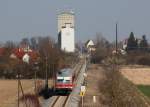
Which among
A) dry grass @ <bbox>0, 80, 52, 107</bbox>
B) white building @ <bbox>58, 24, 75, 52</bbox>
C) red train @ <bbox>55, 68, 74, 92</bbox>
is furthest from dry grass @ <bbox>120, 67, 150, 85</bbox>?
white building @ <bbox>58, 24, 75, 52</bbox>

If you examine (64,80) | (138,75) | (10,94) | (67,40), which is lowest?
(10,94)

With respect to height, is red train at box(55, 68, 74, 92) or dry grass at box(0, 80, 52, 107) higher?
red train at box(55, 68, 74, 92)

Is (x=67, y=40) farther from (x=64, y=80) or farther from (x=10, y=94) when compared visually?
(x=64, y=80)

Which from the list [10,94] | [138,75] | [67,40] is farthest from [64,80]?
[67,40]

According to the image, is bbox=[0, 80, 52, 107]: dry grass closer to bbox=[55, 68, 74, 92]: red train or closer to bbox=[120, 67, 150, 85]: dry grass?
bbox=[55, 68, 74, 92]: red train

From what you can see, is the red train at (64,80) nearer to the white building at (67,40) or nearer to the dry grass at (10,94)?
the dry grass at (10,94)

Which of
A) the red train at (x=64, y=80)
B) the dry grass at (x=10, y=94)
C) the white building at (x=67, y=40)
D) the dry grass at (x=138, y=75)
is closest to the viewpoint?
the dry grass at (x=10, y=94)

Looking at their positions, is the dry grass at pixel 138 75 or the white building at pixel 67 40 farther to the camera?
the white building at pixel 67 40

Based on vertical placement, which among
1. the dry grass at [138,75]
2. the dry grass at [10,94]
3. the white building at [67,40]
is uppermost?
the white building at [67,40]

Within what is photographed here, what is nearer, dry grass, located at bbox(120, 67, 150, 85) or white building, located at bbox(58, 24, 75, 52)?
dry grass, located at bbox(120, 67, 150, 85)

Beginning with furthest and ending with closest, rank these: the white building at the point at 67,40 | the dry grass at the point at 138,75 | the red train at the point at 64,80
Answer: the white building at the point at 67,40
the dry grass at the point at 138,75
the red train at the point at 64,80

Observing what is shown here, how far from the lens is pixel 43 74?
77812 millimetres

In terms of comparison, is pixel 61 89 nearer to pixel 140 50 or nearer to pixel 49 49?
pixel 49 49

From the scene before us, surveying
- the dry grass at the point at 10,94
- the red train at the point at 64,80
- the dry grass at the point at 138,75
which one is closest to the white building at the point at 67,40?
the dry grass at the point at 138,75
